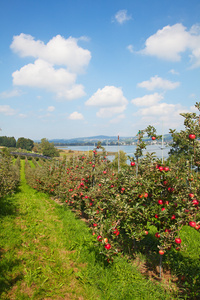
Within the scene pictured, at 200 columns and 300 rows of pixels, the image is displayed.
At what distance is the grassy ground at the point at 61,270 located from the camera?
3.47 meters

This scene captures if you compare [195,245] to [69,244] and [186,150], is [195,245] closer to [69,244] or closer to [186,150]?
[186,150]

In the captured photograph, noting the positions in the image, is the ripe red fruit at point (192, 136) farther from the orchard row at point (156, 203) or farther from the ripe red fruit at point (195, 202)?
the ripe red fruit at point (195, 202)

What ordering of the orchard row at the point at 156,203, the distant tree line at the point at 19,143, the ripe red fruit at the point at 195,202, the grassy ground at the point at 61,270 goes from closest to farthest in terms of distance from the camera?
1. the ripe red fruit at the point at 195,202
2. the orchard row at the point at 156,203
3. the grassy ground at the point at 61,270
4. the distant tree line at the point at 19,143

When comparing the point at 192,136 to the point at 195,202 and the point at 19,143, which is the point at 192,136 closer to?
the point at 195,202

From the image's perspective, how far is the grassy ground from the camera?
347 cm

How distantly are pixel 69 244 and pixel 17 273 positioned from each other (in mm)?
1602

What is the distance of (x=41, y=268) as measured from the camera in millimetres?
4320

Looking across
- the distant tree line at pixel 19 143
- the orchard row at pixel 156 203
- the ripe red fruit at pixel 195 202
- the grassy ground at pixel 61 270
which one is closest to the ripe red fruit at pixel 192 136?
the orchard row at pixel 156 203

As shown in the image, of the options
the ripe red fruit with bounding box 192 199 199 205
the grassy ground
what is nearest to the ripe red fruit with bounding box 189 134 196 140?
the ripe red fruit with bounding box 192 199 199 205

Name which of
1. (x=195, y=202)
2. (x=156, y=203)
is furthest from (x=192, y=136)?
(x=156, y=203)

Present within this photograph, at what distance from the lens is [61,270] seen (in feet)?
13.8

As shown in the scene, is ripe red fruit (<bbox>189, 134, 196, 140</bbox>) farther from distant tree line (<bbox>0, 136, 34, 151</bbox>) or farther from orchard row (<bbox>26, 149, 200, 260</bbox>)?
distant tree line (<bbox>0, 136, 34, 151</bbox>)

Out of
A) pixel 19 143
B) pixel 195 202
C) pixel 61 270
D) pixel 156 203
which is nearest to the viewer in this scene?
pixel 195 202

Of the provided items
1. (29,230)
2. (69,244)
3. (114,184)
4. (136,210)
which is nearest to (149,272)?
(136,210)
